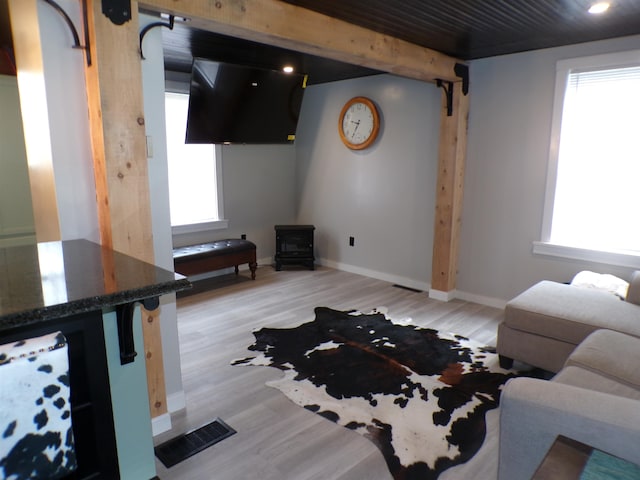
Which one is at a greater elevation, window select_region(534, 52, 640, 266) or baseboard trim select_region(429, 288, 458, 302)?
window select_region(534, 52, 640, 266)

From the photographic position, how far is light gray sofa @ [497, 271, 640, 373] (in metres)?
2.45

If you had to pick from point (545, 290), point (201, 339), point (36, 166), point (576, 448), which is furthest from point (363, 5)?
point (201, 339)

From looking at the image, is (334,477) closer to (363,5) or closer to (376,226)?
(363,5)

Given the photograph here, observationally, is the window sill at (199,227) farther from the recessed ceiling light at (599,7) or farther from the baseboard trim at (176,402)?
the recessed ceiling light at (599,7)

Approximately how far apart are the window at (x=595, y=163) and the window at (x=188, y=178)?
138 inches

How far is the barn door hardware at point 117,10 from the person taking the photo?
1.78 m

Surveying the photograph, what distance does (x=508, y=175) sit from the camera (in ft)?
12.6

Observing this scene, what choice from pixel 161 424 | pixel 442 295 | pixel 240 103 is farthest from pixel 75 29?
pixel 442 295

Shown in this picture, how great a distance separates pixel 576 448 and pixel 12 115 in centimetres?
413

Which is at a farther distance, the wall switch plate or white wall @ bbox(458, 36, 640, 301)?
white wall @ bbox(458, 36, 640, 301)

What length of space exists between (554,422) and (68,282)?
5.12 ft

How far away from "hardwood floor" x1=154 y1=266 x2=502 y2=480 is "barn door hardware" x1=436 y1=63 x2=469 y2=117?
1891 mm

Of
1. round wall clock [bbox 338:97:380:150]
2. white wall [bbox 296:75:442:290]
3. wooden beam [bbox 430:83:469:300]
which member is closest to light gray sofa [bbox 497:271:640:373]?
wooden beam [bbox 430:83:469:300]

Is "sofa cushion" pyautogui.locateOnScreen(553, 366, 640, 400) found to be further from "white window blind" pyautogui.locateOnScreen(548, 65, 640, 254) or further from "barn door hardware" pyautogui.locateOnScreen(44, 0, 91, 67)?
"barn door hardware" pyautogui.locateOnScreen(44, 0, 91, 67)
